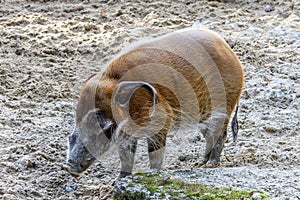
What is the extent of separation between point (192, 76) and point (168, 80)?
19cm

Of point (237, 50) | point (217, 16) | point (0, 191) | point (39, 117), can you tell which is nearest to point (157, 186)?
point (0, 191)

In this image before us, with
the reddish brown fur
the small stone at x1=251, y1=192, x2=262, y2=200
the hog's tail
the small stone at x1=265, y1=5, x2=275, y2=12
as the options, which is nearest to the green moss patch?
the small stone at x1=251, y1=192, x2=262, y2=200

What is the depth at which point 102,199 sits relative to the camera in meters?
3.35

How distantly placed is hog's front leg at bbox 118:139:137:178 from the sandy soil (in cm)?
17

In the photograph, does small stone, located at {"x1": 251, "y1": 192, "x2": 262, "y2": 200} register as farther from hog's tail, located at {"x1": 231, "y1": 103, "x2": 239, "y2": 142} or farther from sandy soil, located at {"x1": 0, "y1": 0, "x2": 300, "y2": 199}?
hog's tail, located at {"x1": 231, "y1": 103, "x2": 239, "y2": 142}

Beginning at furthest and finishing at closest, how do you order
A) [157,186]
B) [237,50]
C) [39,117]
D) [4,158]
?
1. [237,50]
2. [39,117]
3. [4,158]
4. [157,186]

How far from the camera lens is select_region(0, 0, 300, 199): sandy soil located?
3635mm

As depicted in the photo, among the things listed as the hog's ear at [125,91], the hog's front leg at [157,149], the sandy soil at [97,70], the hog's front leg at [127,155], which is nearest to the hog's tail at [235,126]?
the sandy soil at [97,70]

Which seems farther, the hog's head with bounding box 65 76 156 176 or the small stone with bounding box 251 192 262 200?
the hog's head with bounding box 65 76 156 176

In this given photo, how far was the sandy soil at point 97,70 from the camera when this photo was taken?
363 centimetres

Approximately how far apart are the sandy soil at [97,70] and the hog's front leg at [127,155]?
17 centimetres

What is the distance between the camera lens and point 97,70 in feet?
16.7

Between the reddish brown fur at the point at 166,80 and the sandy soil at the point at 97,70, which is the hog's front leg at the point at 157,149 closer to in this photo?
the reddish brown fur at the point at 166,80

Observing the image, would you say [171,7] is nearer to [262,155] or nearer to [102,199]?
[262,155]
